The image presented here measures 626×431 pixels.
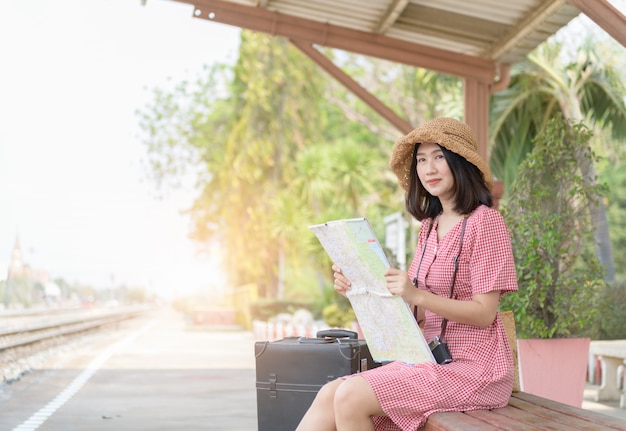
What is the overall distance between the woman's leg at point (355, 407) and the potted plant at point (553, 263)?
12.0 feet

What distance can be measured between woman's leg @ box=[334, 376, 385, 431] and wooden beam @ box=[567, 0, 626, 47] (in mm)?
4553

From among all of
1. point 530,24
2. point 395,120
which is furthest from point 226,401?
point 530,24

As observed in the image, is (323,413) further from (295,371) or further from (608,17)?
(608,17)

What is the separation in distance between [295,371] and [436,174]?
4.05ft

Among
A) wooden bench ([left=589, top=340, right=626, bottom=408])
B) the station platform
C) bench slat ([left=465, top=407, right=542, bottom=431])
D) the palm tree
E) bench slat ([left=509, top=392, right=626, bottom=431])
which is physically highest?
the palm tree

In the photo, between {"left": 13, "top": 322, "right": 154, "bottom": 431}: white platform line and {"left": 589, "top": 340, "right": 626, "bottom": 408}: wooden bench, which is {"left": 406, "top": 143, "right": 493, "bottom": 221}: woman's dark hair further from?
{"left": 589, "top": 340, "right": 626, "bottom": 408}: wooden bench

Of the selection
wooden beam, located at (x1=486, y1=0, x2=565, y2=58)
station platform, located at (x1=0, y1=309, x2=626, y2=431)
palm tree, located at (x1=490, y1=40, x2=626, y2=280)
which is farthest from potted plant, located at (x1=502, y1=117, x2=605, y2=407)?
palm tree, located at (x1=490, y1=40, x2=626, y2=280)

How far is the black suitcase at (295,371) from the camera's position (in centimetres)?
458

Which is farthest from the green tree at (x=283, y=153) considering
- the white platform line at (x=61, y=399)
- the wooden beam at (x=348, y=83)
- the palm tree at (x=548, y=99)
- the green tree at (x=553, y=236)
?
the green tree at (x=553, y=236)

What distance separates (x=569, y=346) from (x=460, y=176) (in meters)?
3.50

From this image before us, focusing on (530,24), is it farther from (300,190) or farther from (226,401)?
(300,190)

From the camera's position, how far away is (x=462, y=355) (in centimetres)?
383

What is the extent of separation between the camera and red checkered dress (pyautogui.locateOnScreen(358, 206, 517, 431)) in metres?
3.62

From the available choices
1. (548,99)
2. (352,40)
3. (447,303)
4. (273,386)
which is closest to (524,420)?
(447,303)
